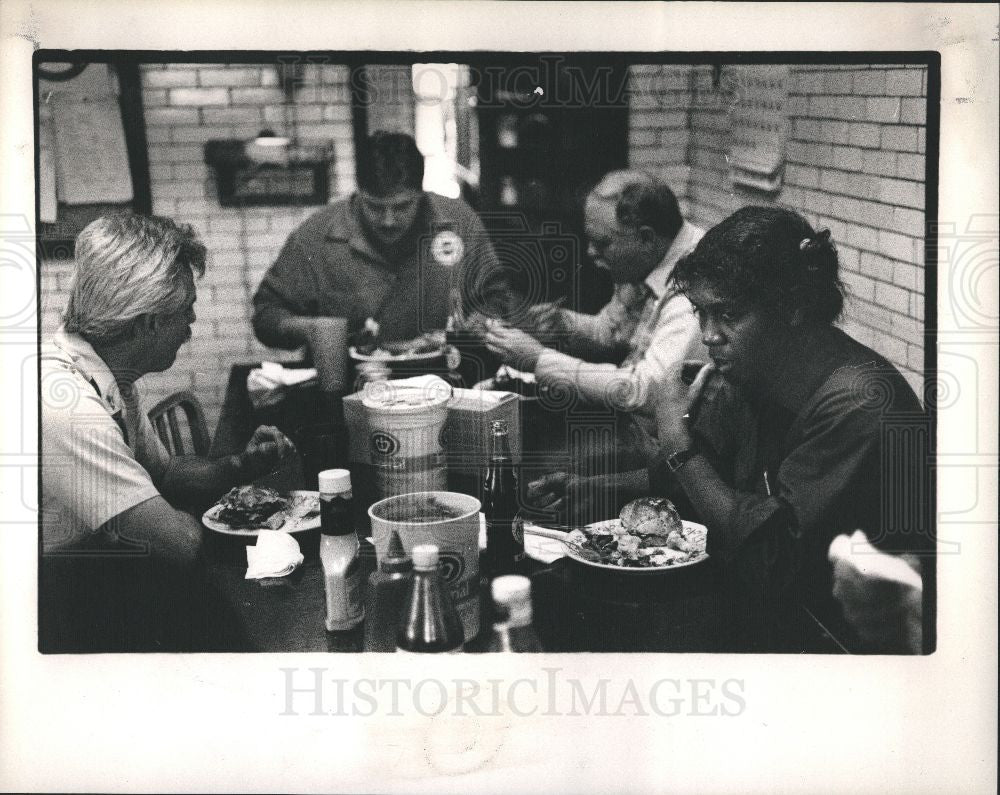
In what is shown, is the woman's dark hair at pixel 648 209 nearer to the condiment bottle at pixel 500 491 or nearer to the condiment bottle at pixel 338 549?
the condiment bottle at pixel 500 491

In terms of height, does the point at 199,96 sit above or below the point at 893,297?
above

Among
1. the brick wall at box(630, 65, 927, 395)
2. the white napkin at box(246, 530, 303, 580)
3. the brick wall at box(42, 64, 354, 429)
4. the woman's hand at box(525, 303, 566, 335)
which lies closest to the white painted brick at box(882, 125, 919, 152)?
the brick wall at box(630, 65, 927, 395)

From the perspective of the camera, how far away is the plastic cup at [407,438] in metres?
2.07

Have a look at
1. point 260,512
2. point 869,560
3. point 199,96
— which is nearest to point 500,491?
point 260,512

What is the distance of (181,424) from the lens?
2096 mm

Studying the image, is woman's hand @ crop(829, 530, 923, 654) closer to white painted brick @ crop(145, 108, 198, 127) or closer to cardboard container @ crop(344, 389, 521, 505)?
cardboard container @ crop(344, 389, 521, 505)

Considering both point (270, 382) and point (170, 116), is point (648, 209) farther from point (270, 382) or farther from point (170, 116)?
point (170, 116)

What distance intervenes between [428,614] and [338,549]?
0.67ft

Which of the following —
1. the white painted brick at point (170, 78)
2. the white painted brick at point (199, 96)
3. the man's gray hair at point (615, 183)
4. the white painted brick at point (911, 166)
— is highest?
the white painted brick at point (170, 78)

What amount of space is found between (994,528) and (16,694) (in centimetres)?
190

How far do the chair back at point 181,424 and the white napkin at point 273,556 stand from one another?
22 centimetres

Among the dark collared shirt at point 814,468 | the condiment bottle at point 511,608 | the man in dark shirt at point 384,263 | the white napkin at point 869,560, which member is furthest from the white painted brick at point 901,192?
the condiment bottle at point 511,608

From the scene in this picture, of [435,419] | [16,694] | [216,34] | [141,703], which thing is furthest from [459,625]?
[216,34]

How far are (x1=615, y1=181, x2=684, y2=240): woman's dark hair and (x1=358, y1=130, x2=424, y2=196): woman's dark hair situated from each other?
0.39 m
